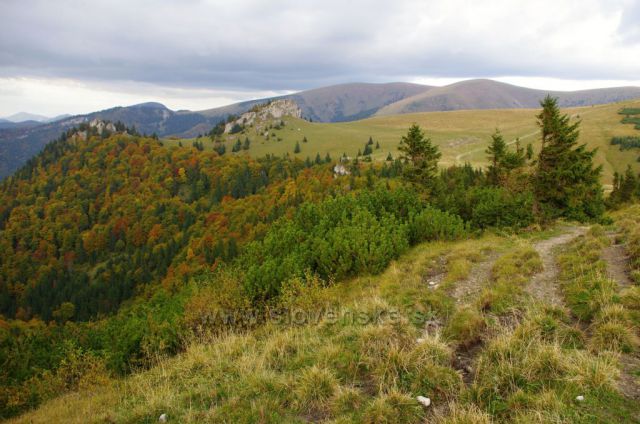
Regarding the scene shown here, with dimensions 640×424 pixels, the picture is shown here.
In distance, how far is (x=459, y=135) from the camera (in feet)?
476


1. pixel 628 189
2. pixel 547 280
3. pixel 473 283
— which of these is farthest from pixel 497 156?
pixel 473 283

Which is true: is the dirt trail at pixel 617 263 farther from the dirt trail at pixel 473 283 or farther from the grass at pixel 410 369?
the dirt trail at pixel 473 283

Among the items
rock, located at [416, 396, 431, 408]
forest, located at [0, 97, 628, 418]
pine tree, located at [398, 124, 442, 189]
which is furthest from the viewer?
pine tree, located at [398, 124, 442, 189]

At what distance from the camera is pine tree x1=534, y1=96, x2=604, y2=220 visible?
75.9 ft

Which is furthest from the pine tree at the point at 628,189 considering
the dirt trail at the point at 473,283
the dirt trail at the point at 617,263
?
the dirt trail at the point at 473,283

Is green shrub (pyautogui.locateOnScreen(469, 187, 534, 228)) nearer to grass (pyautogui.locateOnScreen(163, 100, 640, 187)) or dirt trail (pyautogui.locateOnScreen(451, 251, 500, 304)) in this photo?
dirt trail (pyautogui.locateOnScreen(451, 251, 500, 304))

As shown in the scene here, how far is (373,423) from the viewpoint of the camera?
5004mm

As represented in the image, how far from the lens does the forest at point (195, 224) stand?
42.5 ft

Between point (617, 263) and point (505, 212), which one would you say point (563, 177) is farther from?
point (617, 263)

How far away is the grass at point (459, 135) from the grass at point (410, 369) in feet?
293

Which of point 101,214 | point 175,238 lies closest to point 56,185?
point 101,214

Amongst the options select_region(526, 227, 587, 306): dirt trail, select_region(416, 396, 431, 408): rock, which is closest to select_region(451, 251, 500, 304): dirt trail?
select_region(526, 227, 587, 306): dirt trail

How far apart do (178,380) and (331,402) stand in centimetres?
349

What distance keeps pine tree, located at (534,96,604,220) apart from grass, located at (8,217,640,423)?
15435mm
